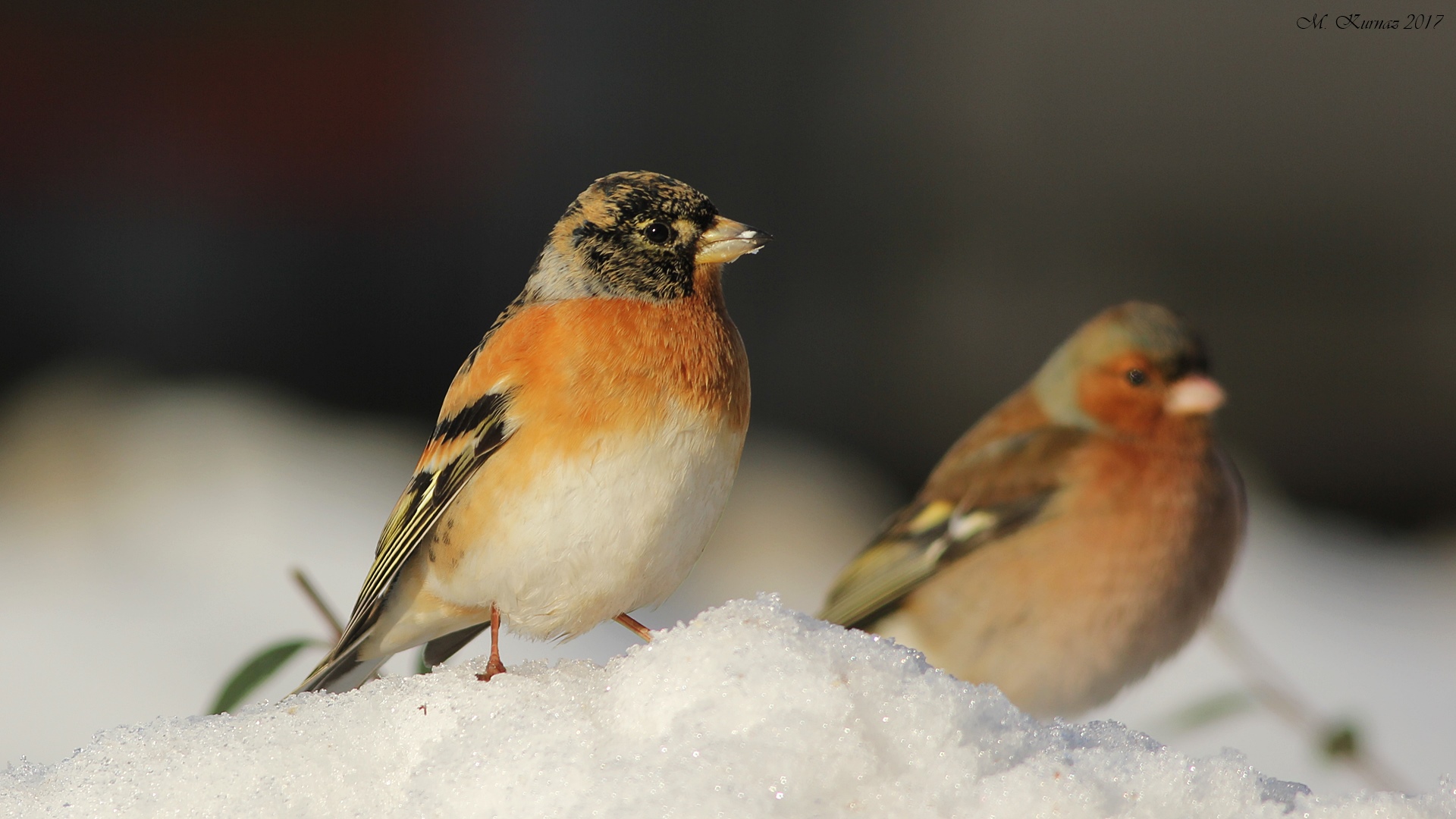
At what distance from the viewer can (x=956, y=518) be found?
2133 millimetres

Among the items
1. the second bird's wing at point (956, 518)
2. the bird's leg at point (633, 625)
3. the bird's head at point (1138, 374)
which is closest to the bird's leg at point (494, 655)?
the bird's leg at point (633, 625)

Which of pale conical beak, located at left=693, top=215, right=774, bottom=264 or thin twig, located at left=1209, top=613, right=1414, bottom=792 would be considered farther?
thin twig, located at left=1209, top=613, right=1414, bottom=792

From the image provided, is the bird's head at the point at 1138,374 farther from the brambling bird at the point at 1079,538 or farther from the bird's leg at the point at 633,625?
the bird's leg at the point at 633,625

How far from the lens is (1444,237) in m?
4.29

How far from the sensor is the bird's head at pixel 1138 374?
83.6 inches

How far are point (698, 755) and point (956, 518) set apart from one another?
1.33m

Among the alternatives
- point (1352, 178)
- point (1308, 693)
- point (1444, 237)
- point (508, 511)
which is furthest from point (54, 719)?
point (1444, 237)

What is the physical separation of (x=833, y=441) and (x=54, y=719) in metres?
3.01

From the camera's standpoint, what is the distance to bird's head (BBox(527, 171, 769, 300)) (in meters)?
1.41

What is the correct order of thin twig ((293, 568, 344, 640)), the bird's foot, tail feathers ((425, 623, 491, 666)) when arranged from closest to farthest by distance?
the bird's foot → thin twig ((293, 568, 344, 640)) → tail feathers ((425, 623, 491, 666))

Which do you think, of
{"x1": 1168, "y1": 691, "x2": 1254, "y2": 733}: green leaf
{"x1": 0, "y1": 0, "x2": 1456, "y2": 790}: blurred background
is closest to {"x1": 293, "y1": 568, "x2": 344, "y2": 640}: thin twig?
{"x1": 1168, "y1": 691, "x2": 1254, "y2": 733}: green leaf

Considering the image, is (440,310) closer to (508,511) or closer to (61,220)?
(61,220)
